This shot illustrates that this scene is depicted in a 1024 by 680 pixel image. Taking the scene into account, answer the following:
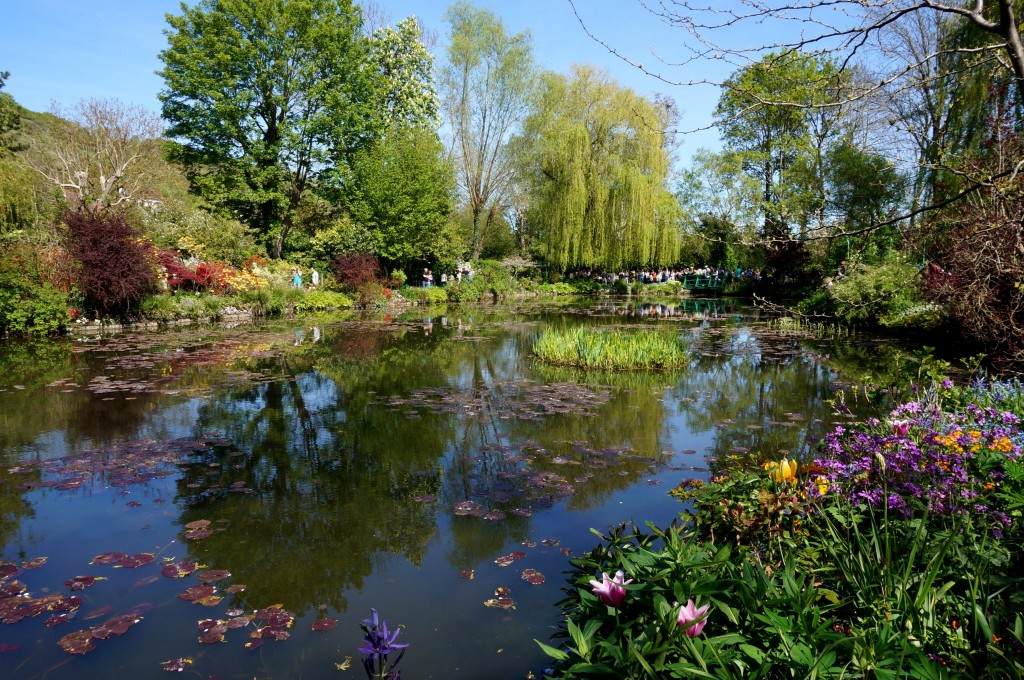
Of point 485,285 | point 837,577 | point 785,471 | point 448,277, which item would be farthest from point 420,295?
point 837,577

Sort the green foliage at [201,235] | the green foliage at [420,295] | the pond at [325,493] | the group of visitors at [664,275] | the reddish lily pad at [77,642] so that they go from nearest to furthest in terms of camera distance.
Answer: the reddish lily pad at [77,642]
the pond at [325,493]
the green foliage at [201,235]
the green foliage at [420,295]
the group of visitors at [664,275]

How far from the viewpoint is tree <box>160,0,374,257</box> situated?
967 inches

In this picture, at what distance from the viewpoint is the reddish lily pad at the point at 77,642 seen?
2.93 m

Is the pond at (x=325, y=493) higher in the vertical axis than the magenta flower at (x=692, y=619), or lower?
lower

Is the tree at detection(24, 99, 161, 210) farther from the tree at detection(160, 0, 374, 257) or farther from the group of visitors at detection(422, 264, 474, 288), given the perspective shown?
the group of visitors at detection(422, 264, 474, 288)

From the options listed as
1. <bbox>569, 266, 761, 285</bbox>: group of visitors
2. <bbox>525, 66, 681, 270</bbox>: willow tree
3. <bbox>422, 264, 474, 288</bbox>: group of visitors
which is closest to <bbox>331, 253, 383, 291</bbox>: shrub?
<bbox>422, 264, 474, 288</bbox>: group of visitors

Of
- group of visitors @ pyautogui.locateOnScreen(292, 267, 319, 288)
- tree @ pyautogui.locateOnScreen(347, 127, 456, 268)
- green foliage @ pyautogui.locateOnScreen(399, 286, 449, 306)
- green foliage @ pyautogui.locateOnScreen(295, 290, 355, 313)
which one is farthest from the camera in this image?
tree @ pyautogui.locateOnScreen(347, 127, 456, 268)

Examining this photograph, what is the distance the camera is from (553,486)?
513 centimetres

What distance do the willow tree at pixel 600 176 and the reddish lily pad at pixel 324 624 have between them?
29331mm

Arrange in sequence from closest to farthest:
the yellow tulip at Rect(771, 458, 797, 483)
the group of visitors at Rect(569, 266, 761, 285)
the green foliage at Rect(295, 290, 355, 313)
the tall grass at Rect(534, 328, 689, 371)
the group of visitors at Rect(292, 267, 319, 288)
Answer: the yellow tulip at Rect(771, 458, 797, 483), the tall grass at Rect(534, 328, 689, 371), the green foliage at Rect(295, 290, 355, 313), the group of visitors at Rect(292, 267, 319, 288), the group of visitors at Rect(569, 266, 761, 285)

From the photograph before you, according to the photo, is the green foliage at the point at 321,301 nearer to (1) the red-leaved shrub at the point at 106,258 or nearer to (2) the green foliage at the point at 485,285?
(1) the red-leaved shrub at the point at 106,258

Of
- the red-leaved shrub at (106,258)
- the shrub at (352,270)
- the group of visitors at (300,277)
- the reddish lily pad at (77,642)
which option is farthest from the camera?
the shrub at (352,270)

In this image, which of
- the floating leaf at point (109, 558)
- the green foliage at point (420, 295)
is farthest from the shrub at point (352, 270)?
the floating leaf at point (109, 558)

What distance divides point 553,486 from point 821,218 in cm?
303
